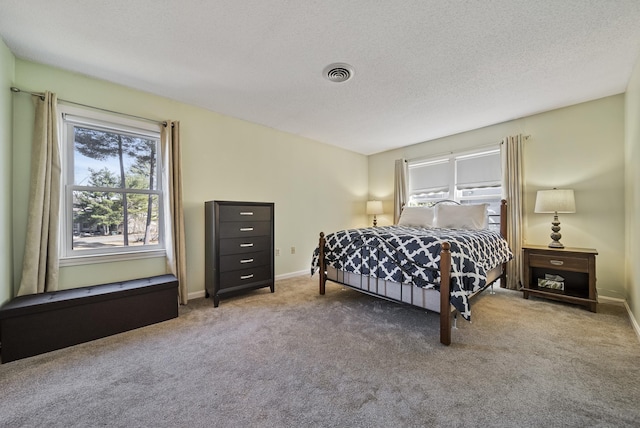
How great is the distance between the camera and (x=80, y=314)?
2.05 metres

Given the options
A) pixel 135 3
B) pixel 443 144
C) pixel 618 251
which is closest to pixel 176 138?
pixel 135 3

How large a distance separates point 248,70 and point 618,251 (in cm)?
454

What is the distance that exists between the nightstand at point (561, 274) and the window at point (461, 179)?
0.83 meters

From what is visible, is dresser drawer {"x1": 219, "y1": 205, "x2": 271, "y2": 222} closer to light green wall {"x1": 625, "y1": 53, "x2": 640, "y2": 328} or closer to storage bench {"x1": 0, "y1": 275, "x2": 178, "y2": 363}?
storage bench {"x1": 0, "y1": 275, "x2": 178, "y2": 363}

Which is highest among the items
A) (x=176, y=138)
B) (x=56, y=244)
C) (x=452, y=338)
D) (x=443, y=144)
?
(x=443, y=144)

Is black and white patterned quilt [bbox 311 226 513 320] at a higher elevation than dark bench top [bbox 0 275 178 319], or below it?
higher

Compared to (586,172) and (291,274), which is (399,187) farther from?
(291,274)

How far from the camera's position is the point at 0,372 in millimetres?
1681

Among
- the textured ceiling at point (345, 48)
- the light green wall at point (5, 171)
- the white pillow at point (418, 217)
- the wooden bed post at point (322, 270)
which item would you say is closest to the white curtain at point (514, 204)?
the textured ceiling at point (345, 48)

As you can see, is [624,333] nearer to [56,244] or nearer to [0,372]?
[0,372]

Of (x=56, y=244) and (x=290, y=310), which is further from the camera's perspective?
(x=290, y=310)

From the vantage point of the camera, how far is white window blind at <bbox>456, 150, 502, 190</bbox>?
3.82 metres

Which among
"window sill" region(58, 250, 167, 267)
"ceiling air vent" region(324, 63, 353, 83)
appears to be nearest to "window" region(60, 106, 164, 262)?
"window sill" region(58, 250, 167, 267)

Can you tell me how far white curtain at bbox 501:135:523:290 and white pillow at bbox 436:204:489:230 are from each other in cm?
33
